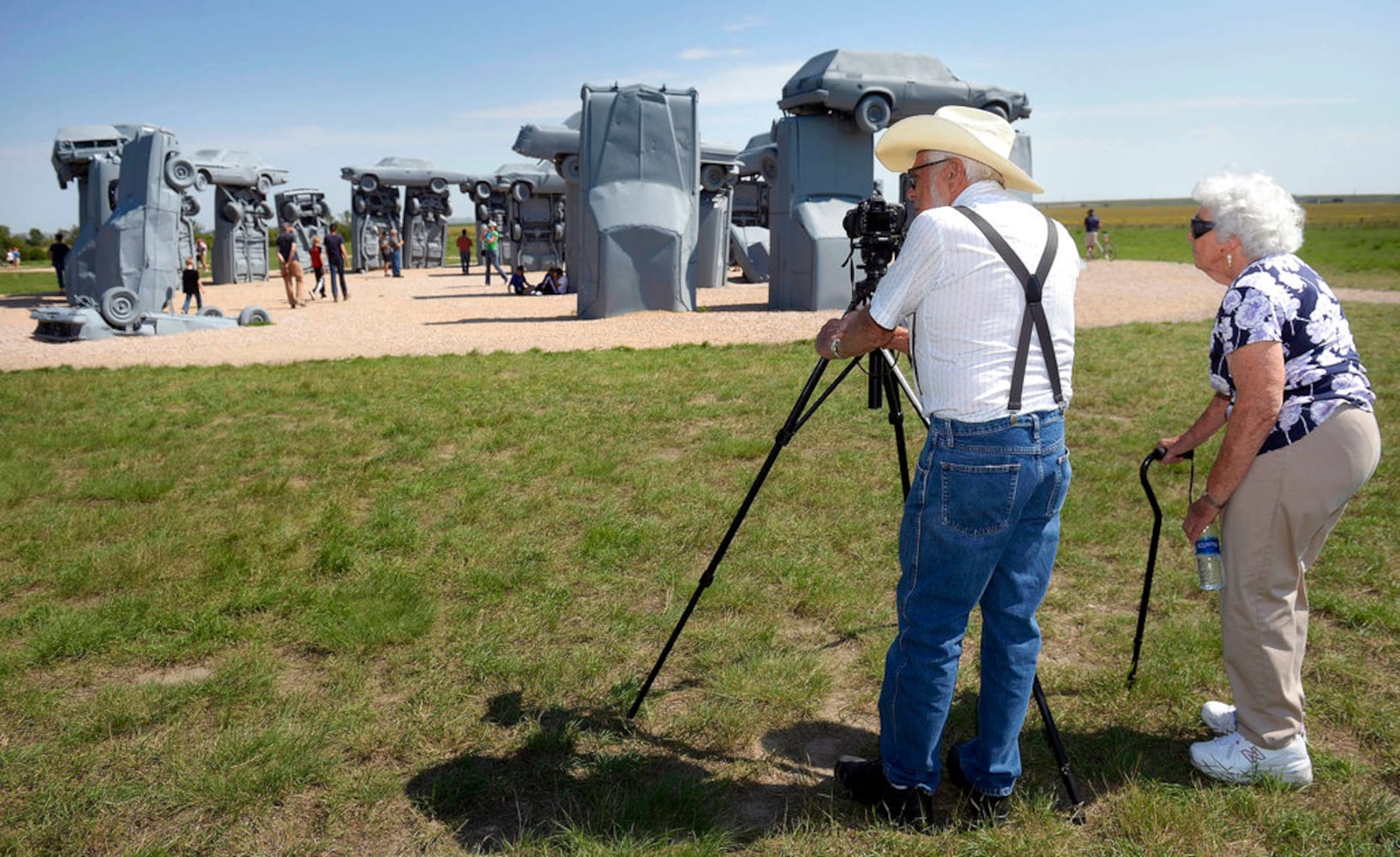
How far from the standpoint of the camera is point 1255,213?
3094mm

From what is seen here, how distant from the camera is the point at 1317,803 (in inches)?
126

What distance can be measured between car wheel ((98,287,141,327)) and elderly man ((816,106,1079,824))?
52.7 feet

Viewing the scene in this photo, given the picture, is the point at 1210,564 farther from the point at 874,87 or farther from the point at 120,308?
the point at 120,308

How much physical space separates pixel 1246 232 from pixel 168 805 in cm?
379

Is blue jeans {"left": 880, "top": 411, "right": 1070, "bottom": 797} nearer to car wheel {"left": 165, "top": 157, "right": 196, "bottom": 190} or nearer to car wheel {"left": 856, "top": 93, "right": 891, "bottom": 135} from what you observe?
car wheel {"left": 856, "top": 93, "right": 891, "bottom": 135}

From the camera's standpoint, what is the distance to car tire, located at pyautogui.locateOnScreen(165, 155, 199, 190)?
18203 millimetres

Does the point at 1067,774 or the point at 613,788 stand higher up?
the point at 1067,774

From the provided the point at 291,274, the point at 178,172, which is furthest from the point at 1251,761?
the point at 291,274

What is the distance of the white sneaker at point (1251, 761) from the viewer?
10.6 ft

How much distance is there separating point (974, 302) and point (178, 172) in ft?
62.6

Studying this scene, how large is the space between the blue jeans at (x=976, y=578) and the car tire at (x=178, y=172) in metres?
18.8

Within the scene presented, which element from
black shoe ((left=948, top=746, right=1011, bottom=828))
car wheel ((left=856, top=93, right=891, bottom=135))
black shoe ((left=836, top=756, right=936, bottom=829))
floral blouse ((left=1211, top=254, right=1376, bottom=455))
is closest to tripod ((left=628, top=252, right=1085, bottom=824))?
black shoe ((left=948, top=746, right=1011, bottom=828))

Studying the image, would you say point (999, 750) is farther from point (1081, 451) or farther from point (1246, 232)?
point (1081, 451)

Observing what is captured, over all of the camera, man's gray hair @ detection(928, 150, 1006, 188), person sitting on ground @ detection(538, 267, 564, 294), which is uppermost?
person sitting on ground @ detection(538, 267, 564, 294)
